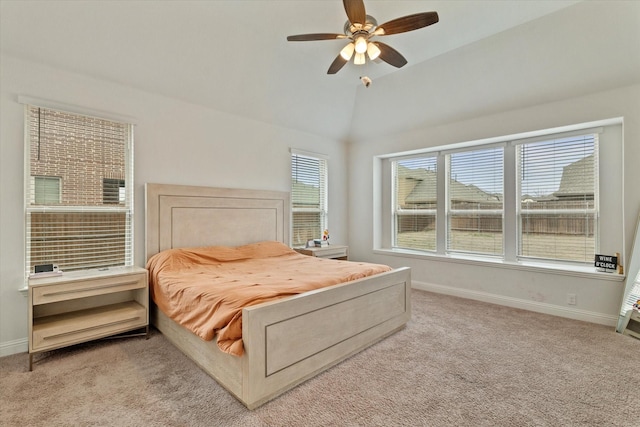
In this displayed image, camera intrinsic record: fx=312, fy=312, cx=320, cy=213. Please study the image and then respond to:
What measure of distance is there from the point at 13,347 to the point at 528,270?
17.6 ft

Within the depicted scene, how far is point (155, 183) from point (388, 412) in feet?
10.2

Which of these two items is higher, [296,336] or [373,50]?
[373,50]

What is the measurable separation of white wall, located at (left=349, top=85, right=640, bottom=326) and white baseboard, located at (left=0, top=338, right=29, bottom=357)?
4.48 metres

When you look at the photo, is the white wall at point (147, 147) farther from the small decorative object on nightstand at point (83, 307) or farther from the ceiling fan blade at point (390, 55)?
the ceiling fan blade at point (390, 55)

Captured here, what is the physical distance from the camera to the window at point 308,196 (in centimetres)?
501

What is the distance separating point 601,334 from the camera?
120 inches

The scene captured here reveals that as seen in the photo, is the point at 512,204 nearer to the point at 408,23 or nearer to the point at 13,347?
the point at 408,23

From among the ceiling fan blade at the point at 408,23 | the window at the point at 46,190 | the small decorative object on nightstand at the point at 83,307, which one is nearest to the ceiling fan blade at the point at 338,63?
the ceiling fan blade at the point at 408,23

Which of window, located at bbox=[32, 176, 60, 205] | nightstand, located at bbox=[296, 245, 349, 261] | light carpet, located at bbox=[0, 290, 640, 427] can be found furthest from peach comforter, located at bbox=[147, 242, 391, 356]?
window, located at bbox=[32, 176, 60, 205]

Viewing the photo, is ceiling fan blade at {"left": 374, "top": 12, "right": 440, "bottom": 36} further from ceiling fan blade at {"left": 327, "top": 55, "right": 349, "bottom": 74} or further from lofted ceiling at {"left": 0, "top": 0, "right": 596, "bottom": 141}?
lofted ceiling at {"left": 0, "top": 0, "right": 596, "bottom": 141}

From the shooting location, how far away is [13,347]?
2.68 m

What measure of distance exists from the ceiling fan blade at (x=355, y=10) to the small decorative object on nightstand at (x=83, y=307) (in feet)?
9.29

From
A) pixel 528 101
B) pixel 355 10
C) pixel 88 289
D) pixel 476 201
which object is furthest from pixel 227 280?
pixel 528 101

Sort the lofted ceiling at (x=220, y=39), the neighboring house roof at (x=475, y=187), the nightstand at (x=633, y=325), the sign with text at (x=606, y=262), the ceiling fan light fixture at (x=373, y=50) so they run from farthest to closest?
1. the neighboring house roof at (x=475, y=187)
2. the sign with text at (x=606, y=262)
3. the nightstand at (x=633, y=325)
4. the lofted ceiling at (x=220, y=39)
5. the ceiling fan light fixture at (x=373, y=50)
